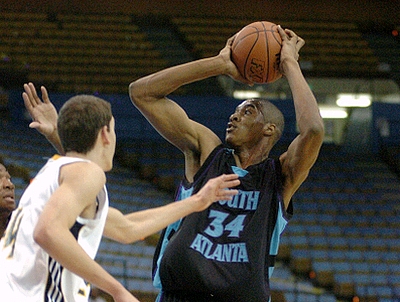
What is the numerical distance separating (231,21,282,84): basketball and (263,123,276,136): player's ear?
0.77 ft

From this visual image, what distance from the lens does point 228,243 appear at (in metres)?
3.34

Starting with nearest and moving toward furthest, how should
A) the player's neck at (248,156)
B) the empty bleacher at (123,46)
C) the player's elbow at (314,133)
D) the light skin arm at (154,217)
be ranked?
the light skin arm at (154,217) < the player's elbow at (314,133) < the player's neck at (248,156) < the empty bleacher at (123,46)

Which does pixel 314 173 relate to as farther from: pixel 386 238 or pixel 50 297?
pixel 50 297

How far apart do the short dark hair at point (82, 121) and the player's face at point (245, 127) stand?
4.01ft

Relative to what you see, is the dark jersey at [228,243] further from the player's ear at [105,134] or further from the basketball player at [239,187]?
the player's ear at [105,134]

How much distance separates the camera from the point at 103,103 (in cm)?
252

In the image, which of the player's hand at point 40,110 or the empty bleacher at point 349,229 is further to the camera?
the empty bleacher at point 349,229

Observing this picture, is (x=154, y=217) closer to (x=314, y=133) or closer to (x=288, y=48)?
(x=314, y=133)

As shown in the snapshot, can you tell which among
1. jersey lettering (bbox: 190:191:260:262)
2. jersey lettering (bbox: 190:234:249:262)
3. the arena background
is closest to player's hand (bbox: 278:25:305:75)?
jersey lettering (bbox: 190:191:260:262)

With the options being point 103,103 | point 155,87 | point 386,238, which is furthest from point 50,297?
point 386,238

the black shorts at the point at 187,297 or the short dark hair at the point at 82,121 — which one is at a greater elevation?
the short dark hair at the point at 82,121

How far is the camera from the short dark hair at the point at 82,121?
245 centimetres

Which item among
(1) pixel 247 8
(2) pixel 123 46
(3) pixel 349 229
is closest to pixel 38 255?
(3) pixel 349 229

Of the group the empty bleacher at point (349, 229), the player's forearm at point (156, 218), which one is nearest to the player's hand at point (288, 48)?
the player's forearm at point (156, 218)
